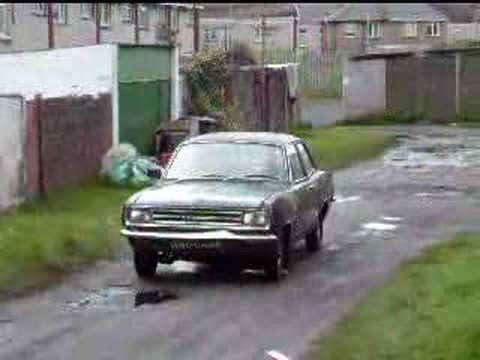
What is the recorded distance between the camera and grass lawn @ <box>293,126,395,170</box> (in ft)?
101

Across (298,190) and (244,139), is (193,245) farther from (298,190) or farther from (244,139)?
(244,139)

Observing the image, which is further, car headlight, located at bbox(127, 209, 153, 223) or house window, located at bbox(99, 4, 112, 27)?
house window, located at bbox(99, 4, 112, 27)

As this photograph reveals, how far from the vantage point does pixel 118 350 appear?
9438 mm

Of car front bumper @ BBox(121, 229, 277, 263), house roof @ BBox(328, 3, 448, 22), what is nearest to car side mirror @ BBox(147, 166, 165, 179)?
car front bumper @ BBox(121, 229, 277, 263)

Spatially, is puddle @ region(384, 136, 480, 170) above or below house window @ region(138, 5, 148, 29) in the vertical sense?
below

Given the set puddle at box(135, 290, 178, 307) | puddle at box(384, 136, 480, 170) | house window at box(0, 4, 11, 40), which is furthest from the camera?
house window at box(0, 4, 11, 40)

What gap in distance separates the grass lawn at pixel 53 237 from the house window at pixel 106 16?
26.4m

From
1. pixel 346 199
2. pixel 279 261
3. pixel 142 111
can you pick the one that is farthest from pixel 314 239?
pixel 142 111

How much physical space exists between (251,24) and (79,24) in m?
33.2

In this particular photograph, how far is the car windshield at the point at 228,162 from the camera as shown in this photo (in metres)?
14.2

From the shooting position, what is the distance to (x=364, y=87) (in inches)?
2098

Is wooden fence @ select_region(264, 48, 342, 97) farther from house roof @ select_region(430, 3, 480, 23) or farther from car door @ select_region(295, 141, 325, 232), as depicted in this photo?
car door @ select_region(295, 141, 325, 232)

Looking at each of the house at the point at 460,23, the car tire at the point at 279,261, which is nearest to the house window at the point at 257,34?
the house at the point at 460,23

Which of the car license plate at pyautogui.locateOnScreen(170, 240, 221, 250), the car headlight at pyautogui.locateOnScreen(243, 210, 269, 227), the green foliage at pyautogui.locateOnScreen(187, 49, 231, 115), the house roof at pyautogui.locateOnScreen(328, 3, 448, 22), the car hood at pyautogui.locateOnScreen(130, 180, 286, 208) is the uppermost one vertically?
the house roof at pyautogui.locateOnScreen(328, 3, 448, 22)
